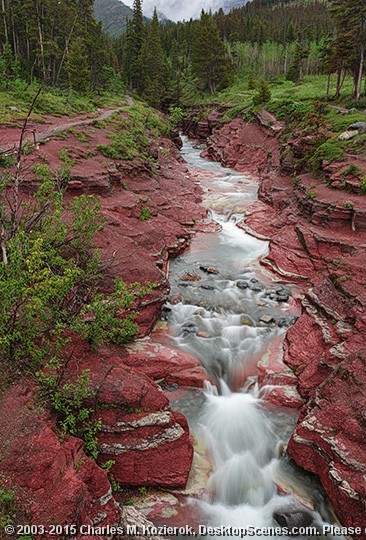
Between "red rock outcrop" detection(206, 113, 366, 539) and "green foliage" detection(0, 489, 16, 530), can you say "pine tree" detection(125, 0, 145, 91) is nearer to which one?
"red rock outcrop" detection(206, 113, 366, 539)

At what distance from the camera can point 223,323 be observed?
1430 centimetres

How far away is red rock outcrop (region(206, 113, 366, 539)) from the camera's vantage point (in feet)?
26.5

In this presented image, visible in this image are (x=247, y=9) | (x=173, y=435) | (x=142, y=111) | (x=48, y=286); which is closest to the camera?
(x=48, y=286)

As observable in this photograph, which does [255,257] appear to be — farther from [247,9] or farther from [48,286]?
[247,9]

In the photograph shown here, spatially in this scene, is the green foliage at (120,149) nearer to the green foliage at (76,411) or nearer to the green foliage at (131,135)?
the green foliage at (131,135)

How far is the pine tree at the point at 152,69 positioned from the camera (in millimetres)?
59341

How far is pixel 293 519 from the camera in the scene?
26.5ft

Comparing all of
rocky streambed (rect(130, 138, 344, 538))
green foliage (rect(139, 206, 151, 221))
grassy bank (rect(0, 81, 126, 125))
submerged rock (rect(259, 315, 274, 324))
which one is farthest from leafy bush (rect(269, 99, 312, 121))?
submerged rock (rect(259, 315, 274, 324))

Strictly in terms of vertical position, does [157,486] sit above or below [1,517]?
below

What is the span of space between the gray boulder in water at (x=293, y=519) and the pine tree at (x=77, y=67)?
154ft

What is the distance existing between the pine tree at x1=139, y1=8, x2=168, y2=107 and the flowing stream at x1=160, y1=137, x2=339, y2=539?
4600cm

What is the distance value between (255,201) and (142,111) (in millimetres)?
24196

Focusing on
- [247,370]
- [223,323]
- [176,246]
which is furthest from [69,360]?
[176,246]

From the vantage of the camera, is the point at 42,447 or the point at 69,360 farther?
the point at 69,360
